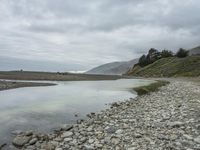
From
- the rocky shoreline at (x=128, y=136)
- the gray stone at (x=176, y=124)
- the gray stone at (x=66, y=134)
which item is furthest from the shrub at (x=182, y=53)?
the gray stone at (x=66, y=134)

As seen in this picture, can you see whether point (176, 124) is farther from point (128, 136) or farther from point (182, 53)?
point (182, 53)

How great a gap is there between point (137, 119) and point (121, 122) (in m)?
1.16

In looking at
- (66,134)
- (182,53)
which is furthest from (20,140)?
(182,53)

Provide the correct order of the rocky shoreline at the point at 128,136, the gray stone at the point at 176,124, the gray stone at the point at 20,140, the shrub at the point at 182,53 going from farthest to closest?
the shrub at the point at 182,53, the gray stone at the point at 176,124, the gray stone at the point at 20,140, the rocky shoreline at the point at 128,136

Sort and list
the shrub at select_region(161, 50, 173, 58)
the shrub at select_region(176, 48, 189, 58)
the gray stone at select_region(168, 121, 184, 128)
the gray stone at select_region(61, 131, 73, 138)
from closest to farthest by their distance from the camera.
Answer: the gray stone at select_region(61, 131, 73, 138) < the gray stone at select_region(168, 121, 184, 128) < the shrub at select_region(176, 48, 189, 58) < the shrub at select_region(161, 50, 173, 58)

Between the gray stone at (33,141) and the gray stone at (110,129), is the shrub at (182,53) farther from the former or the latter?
the gray stone at (33,141)

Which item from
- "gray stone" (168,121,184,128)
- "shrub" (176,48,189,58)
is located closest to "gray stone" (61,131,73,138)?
"gray stone" (168,121,184,128)

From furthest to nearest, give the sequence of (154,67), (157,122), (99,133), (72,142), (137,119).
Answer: (154,67), (137,119), (157,122), (99,133), (72,142)

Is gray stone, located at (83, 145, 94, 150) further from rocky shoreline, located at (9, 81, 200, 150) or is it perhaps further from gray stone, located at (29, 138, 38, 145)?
gray stone, located at (29, 138, 38, 145)

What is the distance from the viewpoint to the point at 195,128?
43.0 ft

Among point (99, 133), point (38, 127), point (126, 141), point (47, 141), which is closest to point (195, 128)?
point (126, 141)

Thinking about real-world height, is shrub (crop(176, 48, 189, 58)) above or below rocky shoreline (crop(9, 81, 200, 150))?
above

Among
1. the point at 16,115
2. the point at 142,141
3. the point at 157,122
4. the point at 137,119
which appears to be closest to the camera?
the point at 142,141

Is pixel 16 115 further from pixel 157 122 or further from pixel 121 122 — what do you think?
pixel 157 122
